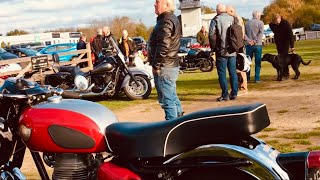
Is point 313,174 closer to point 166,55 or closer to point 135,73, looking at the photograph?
Result: point 166,55

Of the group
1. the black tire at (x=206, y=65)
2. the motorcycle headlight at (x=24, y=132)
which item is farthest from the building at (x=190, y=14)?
the motorcycle headlight at (x=24, y=132)

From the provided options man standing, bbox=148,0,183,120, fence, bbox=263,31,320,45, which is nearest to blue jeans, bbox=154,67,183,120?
man standing, bbox=148,0,183,120

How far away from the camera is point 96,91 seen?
38.8ft

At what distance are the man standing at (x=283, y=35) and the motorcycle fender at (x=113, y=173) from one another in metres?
11.1

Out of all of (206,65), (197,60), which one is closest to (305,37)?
(197,60)

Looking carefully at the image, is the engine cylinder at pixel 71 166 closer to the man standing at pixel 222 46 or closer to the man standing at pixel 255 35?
the man standing at pixel 222 46

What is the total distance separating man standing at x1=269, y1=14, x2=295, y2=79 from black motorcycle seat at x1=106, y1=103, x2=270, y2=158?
36.0ft

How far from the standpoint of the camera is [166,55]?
23.7ft

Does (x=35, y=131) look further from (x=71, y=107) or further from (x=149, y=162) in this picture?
(x=149, y=162)

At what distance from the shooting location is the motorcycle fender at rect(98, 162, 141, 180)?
2.96m

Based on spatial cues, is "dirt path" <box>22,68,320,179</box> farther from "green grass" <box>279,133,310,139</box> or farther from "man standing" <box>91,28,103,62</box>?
"man standing" <box>91,28,103,62</box>

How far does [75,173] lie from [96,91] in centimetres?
867

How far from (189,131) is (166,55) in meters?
4.40

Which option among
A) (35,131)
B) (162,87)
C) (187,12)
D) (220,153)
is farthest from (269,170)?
(187,12)
